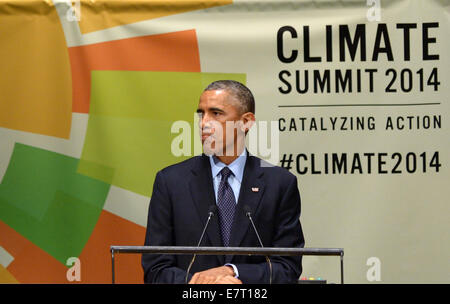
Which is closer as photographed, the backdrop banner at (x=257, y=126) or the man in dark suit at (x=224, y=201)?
the man in dark suit at (x=224, y=201)

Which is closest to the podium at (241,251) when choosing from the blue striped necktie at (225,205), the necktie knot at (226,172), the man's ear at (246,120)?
the blue striped necktie at (225,205)

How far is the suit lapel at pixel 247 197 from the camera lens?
2.69m

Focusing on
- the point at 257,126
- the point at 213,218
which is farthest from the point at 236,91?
the point at 257,126

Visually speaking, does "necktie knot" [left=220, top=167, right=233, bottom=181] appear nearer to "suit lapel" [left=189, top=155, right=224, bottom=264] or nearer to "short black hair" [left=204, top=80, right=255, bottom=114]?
"suit lapel" [left=189, top=155, right=224, bottom=264]

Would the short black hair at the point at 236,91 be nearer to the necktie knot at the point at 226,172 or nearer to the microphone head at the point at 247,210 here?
the necktie knot at the point at 226,172

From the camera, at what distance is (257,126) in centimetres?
392

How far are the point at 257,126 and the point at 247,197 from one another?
1174mm

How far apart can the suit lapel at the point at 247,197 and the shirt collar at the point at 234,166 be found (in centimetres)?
2

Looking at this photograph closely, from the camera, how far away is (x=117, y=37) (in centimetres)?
394

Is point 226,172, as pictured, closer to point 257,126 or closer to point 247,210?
point 247,210

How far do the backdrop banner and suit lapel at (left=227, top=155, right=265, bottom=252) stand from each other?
1039mm

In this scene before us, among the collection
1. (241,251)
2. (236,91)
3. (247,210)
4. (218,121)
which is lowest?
(241,251)
